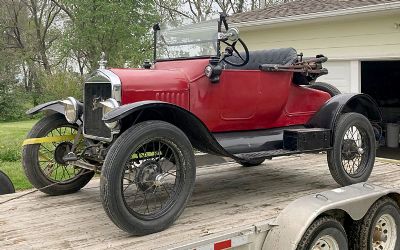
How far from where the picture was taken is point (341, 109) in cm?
468

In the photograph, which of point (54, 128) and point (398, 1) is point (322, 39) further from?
point (54, 128)

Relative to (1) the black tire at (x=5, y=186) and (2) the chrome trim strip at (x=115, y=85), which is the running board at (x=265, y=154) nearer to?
(2) the chrome trim strip at (x=115, y=85)

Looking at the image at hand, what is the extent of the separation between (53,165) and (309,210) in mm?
Answer: 2387

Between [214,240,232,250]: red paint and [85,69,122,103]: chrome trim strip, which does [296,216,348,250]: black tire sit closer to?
[214,240,232,250]: red paint

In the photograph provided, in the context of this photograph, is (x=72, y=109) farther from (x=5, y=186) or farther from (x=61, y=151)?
(x=5, y=186)

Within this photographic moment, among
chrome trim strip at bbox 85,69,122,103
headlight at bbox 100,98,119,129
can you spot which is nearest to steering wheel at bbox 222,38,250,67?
chrome trim strip at bbox 85,69,122,103

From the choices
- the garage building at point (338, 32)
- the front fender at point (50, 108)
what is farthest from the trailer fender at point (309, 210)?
the garage building at point (338, 32)

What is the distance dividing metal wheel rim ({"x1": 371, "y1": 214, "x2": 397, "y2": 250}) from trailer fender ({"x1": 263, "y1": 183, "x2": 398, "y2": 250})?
0.26 meters

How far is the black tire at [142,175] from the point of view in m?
3.06

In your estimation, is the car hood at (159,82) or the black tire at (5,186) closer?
the car hood at (159,82)

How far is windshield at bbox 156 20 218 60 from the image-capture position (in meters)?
4.40

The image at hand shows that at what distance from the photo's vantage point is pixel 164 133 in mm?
3340

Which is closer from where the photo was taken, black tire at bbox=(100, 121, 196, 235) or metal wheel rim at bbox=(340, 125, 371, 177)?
black tire at bbox=(100, 121, 196, 235)

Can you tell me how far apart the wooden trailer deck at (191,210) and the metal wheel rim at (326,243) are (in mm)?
386
